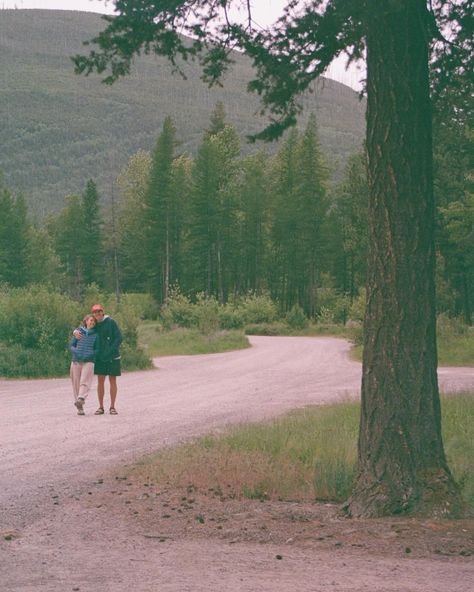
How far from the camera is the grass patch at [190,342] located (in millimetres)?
39322

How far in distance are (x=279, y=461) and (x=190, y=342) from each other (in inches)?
1283

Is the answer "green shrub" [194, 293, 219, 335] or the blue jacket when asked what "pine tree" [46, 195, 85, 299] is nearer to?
"green shrub" [194, 293, 219, 335]

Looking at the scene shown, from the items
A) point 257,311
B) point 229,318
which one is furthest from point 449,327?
point 257,311

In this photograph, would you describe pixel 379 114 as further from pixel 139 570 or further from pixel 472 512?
pixel 139 570

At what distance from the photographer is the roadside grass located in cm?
940

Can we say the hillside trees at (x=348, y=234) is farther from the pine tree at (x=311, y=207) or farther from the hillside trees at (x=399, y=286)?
the hillside trees at (x=399, y=286)

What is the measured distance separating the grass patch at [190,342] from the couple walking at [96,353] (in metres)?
19.8

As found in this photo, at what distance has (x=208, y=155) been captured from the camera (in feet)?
267

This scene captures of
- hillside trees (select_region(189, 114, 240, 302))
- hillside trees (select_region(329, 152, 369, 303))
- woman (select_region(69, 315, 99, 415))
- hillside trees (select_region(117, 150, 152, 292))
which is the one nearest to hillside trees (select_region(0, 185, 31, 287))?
hillside trees (select_region(117, 150, 152, 292))

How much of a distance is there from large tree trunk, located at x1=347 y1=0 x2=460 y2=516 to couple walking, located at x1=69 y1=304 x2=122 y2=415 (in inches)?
353

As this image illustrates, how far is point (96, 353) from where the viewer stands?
16.8 m

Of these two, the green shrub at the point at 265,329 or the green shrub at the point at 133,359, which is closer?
the green shrub at the point at 133,359

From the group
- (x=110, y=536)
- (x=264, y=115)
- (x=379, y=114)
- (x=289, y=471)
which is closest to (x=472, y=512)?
(x=289, y=471)

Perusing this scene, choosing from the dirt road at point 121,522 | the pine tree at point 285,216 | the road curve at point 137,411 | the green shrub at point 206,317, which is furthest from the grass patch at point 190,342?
the pine tree at point 285,216
